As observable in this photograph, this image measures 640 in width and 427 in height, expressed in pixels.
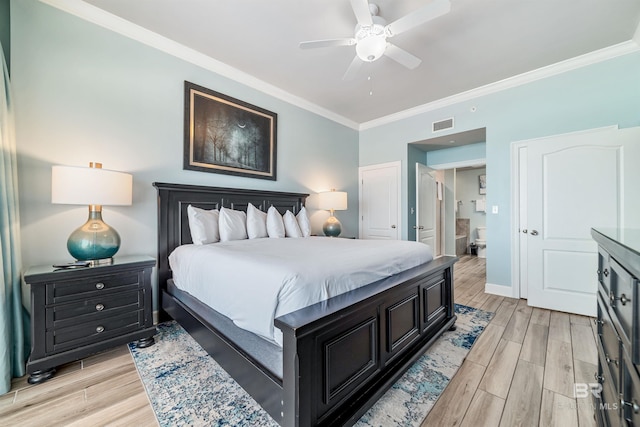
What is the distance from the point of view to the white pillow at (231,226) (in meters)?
2.68

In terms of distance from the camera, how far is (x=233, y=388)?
163 cm

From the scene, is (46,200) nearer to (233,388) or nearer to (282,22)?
(233,388)

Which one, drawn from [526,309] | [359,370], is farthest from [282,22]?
[526,309]

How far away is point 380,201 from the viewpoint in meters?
4.89

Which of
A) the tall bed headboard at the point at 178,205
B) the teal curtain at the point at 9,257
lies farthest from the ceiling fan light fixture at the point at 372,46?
the teal curtain at the point at 9,257

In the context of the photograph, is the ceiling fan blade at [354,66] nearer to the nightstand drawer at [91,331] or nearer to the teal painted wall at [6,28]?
the teal painted wall at [6,28]

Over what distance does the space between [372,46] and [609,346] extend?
2.35m

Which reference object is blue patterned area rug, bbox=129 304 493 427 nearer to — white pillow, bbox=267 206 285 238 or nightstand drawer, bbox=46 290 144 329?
nightstand drawer, bbox=46 290 144 329

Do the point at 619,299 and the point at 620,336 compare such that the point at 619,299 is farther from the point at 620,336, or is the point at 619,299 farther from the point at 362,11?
the point at 362,11

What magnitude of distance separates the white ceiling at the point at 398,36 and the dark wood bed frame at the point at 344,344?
7.49 ft

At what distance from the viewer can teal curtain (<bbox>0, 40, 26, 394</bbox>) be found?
1.58 meters

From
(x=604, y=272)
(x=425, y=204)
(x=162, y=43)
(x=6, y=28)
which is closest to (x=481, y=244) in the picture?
(x=425, y=204)

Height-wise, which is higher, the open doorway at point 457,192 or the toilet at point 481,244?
the open doorway at point 457,192

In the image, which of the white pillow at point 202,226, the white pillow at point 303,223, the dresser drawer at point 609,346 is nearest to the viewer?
the dresser drawer at point 609,346
